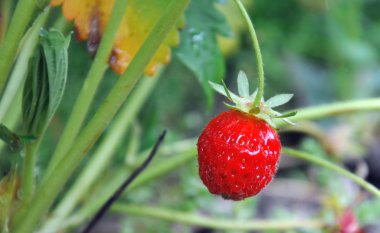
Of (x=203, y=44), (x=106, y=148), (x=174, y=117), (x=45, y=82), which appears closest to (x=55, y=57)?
(x=45, y=82)

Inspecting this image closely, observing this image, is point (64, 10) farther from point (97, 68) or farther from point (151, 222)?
point (151, 222)

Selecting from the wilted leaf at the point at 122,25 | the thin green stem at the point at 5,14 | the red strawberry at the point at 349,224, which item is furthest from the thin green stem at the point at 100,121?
the red strawberry at the point at 349,224

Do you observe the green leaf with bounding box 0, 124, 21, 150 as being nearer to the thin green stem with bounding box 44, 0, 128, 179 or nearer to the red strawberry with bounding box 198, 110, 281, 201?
the thin green stem with bounding box 44, 0, 128, 179

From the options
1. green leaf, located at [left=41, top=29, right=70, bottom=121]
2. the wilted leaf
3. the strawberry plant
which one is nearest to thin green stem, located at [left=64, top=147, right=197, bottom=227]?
the strawberry plant

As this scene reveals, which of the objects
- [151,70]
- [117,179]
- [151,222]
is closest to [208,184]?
[151,70]

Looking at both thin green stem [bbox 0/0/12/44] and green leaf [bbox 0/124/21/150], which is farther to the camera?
thin green stem [bbox 0/0/12/44]

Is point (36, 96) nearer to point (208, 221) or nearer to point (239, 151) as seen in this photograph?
point (239, 151)

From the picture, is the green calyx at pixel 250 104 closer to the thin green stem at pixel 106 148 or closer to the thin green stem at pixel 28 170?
the thin green stem at pixel 28 170
